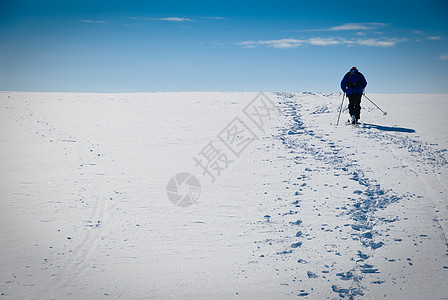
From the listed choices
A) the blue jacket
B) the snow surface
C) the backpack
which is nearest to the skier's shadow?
the snow surface

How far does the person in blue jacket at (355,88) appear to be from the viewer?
1145 cm

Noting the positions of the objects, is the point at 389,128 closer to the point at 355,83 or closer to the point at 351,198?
the point at 355,83

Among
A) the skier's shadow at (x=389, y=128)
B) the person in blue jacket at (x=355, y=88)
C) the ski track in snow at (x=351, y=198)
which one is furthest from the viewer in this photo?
the person in blue jacket at (x=355, y=88)

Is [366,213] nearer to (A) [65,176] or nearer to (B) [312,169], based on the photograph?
(B) [312,169]

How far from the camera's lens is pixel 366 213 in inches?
209

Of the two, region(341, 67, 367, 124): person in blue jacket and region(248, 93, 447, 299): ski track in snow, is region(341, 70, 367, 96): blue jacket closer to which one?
region(341, 67, 367, 124): person in blue jacket

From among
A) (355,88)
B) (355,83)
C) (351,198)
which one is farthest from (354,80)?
(351,198)

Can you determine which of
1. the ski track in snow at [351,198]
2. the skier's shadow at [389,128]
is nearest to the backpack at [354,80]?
the skier's shadow at [389,128]

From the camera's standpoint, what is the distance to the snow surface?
4000mm

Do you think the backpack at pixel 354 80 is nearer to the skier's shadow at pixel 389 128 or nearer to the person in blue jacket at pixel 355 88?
the person in blue jacket at pixel 355 88

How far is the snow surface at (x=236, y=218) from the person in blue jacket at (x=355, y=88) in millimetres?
934

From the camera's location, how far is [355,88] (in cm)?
1148

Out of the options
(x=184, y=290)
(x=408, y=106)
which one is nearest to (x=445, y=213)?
(x=184, y=290)

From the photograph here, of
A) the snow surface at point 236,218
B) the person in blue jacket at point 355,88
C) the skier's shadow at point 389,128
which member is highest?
the person in blue jacket at point 355,88
